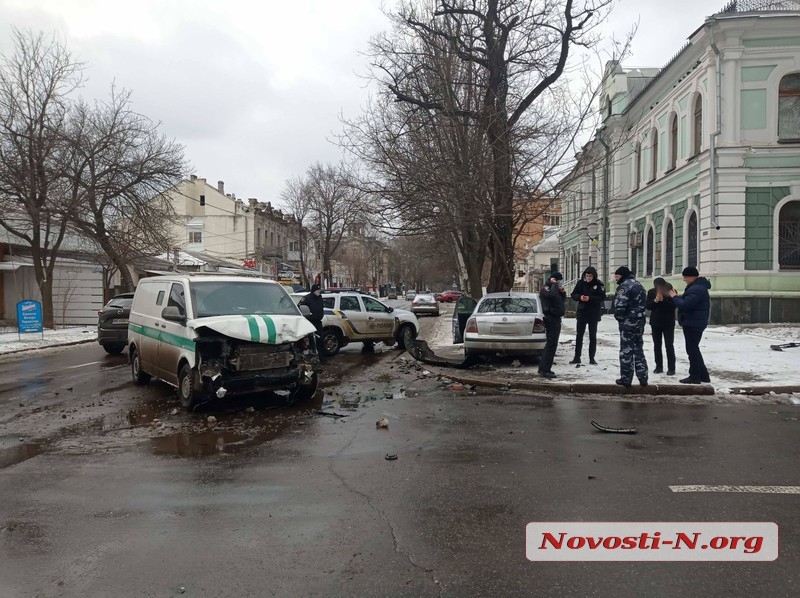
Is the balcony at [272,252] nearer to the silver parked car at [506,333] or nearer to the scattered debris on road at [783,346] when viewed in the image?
the silver parked car at [506,333]

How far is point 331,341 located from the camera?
1581 centimetres

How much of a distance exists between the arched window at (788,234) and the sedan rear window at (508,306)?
42.6ft

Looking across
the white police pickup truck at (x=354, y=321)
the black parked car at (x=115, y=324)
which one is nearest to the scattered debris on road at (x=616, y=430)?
the white police pickup truck at (x=354, y=321)

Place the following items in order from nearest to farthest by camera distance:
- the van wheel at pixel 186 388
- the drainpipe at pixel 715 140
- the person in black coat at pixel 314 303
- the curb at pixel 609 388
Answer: the van wheel at pixel 186 388 < the curb at pixel 609 388 < the person in black coat at pixel 314 303 < the drainpipe at pixel 715 140

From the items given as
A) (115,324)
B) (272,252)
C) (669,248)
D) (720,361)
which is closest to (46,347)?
(115,324)

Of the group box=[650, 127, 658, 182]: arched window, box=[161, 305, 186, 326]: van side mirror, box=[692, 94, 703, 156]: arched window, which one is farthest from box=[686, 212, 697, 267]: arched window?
box=[161, 305, 186, 326]: van side mirror

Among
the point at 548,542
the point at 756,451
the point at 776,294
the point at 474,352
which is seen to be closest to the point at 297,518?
the point at 548,542

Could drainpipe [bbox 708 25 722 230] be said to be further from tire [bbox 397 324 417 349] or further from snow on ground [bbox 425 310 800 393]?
→ tire [bbox 397 324 417 349]

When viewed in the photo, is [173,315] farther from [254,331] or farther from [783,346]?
[783,346]

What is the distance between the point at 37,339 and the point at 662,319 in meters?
19.7

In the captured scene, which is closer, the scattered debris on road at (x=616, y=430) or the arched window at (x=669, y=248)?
the scattered debris on road at (x=616, y=430)

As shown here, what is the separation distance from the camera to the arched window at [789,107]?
67.7ft

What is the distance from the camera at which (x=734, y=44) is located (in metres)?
20.4

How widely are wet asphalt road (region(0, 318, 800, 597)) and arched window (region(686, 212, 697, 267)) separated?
16.3m
